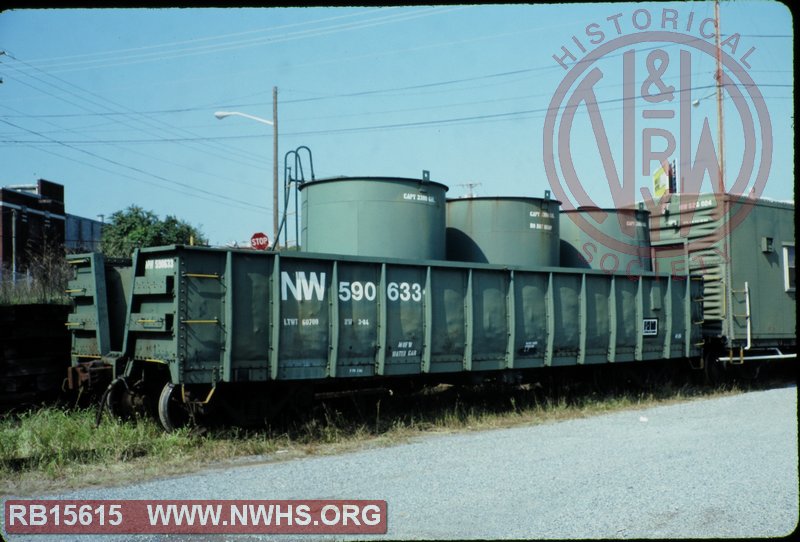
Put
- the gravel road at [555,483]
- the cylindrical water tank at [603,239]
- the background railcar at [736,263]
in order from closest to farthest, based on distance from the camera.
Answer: the gravel road at [555,483]
the cylindrical water tank at [603,239]
the background railcar at [736,263]

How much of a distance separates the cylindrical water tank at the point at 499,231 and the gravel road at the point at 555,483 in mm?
3446

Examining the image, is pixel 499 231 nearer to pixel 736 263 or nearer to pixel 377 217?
pixel 377 217

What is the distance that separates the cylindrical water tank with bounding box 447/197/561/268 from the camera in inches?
493

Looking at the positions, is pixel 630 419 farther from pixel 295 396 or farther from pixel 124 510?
pixel 124 510

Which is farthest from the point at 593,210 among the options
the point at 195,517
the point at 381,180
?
the point at 195,517

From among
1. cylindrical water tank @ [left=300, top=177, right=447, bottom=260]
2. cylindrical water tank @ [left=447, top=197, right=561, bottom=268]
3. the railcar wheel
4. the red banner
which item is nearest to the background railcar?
cylindrical water tank @ [left=447, top=197, right=561, bottom=268]

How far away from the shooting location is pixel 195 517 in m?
5.84

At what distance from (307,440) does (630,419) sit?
523 centimetres

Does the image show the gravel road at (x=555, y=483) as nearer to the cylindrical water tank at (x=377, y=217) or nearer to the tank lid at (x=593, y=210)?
the cylindrical water tank at (x=377, y=217)

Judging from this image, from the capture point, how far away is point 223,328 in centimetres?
888

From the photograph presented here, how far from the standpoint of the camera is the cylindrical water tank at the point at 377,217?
1105 cm

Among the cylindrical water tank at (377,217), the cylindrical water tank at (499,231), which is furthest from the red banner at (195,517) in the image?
the cylindrical water tank at (499,231)

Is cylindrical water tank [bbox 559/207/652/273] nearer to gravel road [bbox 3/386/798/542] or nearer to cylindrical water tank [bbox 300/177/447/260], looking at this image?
cylindrical water tank [bbox 300/177/447/260]

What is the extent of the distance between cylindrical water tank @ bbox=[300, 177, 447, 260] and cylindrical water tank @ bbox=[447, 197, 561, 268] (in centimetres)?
128
